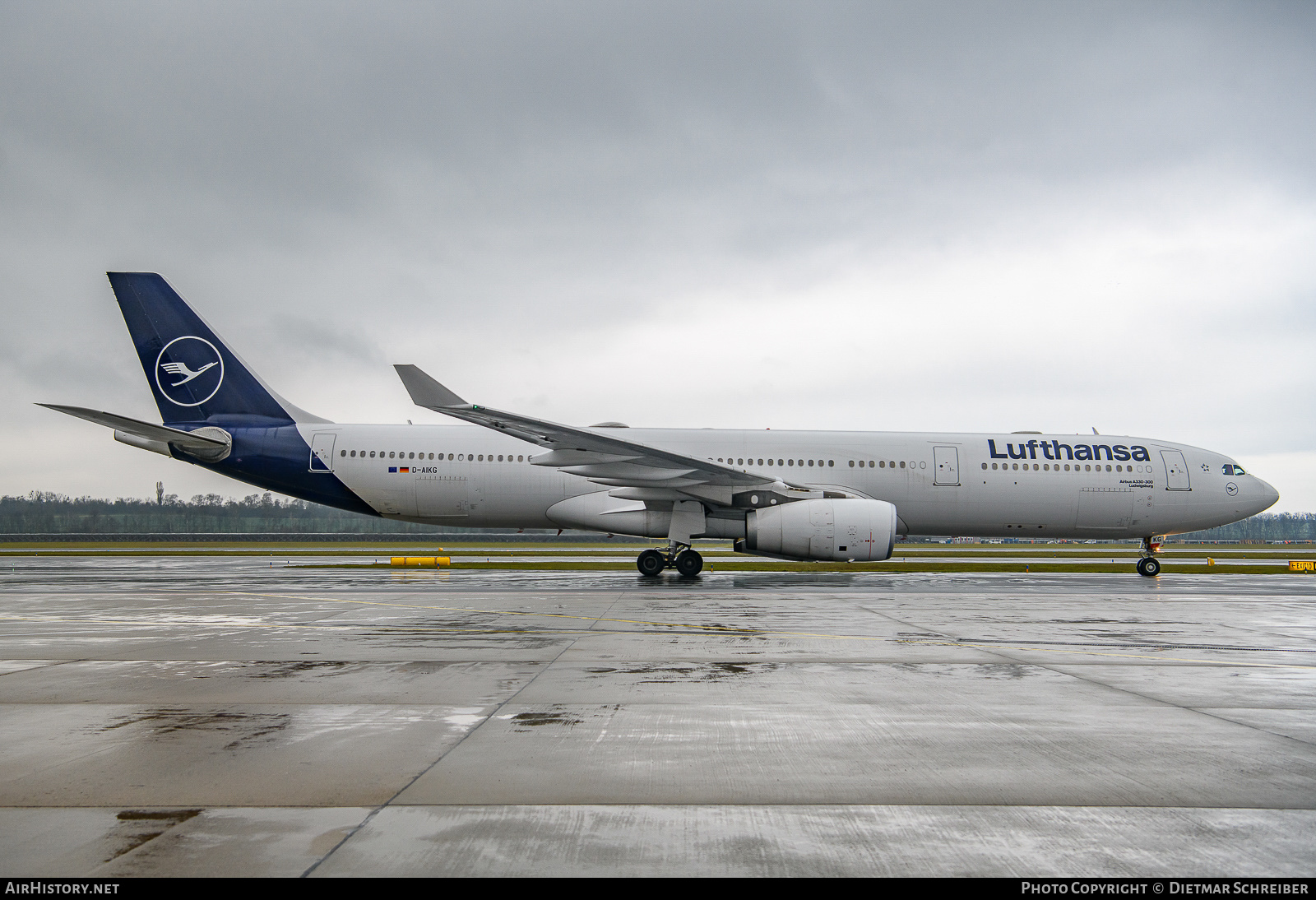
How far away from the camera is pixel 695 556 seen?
17.5 metres

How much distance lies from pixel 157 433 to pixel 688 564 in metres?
12.7

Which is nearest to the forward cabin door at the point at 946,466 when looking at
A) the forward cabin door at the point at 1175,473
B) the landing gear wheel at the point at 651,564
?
the forward cabin door at the point at 1175,473

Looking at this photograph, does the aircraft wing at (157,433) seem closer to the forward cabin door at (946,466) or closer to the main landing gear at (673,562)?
the main landing gear at (673,562)

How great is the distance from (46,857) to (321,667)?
3.94 meters

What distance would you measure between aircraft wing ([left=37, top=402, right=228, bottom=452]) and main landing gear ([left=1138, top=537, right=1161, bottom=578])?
885 inches

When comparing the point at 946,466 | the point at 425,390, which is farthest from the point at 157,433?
the point at 946,466

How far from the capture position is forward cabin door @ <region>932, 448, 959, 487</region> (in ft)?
62.7

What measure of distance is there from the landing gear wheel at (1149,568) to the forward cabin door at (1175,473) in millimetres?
1888

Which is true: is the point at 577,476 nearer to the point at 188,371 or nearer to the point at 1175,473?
the point at 188,371

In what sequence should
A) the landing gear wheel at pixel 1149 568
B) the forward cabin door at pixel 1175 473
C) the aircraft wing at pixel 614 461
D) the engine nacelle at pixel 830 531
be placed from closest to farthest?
1. the engine nacelle at pixel 830 531
2. the aircraft wing at pixel 614 461
3. the landing gear wheel at pixel 1149 568
4. the forward cabin door at pixel 1175 473

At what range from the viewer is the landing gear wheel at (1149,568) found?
18.8 m

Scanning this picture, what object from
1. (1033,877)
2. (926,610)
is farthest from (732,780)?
(926,610)

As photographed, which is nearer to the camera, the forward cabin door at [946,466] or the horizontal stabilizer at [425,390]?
the horizontal stabilizer at [425,390]

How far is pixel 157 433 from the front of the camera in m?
18.2
